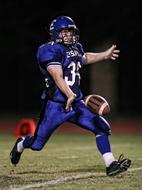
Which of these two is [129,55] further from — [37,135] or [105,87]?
[37,135]

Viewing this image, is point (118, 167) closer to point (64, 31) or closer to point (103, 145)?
point (103, 145)

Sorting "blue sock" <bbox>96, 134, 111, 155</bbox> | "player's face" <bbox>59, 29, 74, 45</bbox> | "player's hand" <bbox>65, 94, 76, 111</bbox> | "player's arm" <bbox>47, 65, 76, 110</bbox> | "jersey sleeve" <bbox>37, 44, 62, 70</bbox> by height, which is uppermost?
"player's face" <bbox>59, 29, 74, 45</bbox>

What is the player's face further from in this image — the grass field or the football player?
the grass field

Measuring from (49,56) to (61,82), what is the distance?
0.34 meters

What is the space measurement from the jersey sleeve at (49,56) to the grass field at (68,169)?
122 cm

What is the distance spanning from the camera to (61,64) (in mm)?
7320

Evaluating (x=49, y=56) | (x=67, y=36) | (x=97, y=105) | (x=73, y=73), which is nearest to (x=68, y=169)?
(x=97, y=105)

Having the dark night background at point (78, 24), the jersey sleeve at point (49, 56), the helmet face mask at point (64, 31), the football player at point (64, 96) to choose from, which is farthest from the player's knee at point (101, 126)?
the dark night background at point (78, 24)

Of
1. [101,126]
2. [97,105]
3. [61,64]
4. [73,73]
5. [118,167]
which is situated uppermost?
[61,64]

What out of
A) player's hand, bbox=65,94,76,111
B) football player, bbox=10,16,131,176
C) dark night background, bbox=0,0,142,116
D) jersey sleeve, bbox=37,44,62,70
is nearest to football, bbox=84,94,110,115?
football player, bbox=10,16,131,176

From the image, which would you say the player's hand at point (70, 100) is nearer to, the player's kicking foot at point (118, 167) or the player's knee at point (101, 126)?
the player's knee at point (101, 126)

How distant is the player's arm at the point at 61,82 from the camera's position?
278 inches

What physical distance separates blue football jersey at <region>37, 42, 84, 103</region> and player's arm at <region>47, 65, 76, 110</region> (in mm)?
104

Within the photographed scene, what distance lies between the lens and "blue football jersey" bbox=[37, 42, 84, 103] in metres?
7.32
